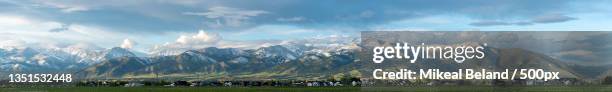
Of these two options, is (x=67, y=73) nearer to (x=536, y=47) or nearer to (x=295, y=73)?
(x=295, y=73)

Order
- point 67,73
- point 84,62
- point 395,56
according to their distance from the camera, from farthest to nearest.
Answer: point 84,62
point 67,73
point 395,56

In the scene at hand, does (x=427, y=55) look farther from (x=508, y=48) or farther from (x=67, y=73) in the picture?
(x=67, y=73)

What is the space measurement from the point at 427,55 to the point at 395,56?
570 mm

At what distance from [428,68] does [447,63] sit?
316 millimetres

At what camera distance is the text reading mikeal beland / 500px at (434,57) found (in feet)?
47.2

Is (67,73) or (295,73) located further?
(295,73)

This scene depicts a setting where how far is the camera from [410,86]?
1460 cm

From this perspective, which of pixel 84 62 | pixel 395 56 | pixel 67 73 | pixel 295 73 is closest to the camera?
pixel 395 56

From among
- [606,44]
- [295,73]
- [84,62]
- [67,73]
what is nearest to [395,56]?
[606,44]

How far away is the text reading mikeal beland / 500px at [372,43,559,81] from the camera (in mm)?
14375

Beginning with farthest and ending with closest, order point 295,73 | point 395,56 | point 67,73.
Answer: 1. point 295,73
2. point 67,73
3. point 395,56

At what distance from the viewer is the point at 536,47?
14680 millimetres

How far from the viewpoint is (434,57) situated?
14578 mm

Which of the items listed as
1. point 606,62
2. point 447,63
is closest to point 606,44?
point 606,62
